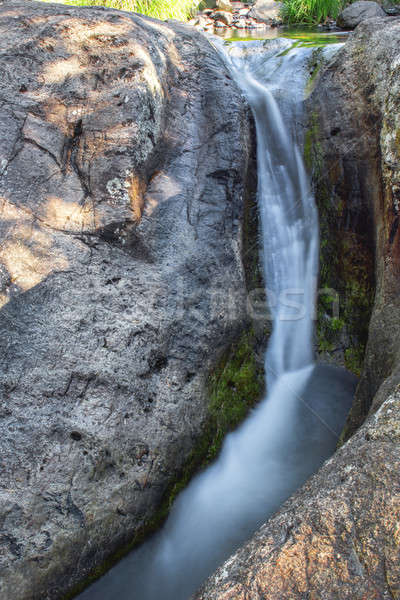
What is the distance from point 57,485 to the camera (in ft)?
7.60

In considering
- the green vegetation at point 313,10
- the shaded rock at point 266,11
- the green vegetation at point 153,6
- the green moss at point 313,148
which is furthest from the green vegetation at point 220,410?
the shaded rock at point 266,11

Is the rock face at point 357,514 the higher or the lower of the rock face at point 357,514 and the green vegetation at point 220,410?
the higher

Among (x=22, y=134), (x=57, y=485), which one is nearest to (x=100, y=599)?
(x=57, y=485)

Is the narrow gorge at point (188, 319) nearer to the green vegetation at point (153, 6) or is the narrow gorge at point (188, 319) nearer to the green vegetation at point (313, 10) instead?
the green vegetation at point (153, 6)

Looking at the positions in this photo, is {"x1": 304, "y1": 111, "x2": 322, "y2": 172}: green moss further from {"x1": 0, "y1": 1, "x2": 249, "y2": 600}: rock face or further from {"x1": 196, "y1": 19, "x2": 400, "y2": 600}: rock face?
{"x1": 196, "y1": 19, "x2": 400, "y2": 600}: rock face

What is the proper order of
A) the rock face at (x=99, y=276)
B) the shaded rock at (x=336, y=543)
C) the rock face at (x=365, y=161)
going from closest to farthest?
the shaded rock at (x=336, y=543) < the rock face at (x=99, y=276) < the rock face at (x=365, y=161)

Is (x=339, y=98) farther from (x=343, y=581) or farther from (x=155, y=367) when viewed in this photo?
(x=343, y=581)

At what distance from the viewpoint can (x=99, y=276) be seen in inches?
113

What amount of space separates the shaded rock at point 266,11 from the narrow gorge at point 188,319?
9818 millimetres

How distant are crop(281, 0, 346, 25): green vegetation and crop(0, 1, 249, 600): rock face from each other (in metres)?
9.62

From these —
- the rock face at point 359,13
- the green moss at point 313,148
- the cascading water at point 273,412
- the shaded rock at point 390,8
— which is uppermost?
the shaded rock at point 390,8

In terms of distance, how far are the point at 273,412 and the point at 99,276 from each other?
179 cm

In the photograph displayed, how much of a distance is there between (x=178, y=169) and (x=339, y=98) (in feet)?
6.96

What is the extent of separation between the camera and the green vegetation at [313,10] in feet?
37.7
